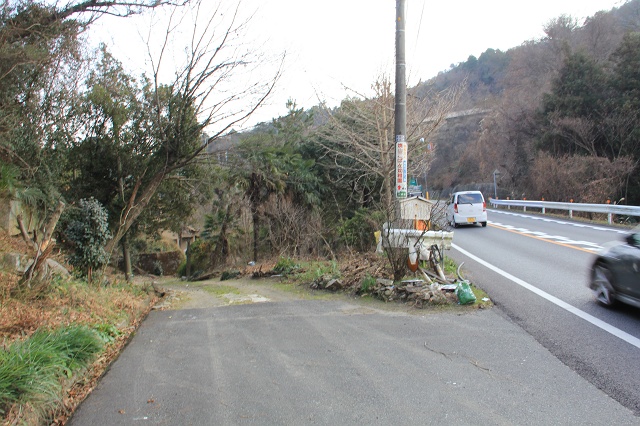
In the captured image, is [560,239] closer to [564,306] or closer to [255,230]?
[564,306]

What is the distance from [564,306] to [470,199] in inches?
615

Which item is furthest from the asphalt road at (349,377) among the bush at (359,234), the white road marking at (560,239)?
the white road marking at (560,239)

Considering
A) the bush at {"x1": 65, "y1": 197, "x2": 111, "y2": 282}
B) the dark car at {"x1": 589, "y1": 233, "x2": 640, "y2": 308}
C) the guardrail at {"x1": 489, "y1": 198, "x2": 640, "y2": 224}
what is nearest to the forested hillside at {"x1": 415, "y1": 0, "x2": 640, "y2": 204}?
the guardrail at {"x1": 489, "y1": 198, "x2": 640, "y2": 224}

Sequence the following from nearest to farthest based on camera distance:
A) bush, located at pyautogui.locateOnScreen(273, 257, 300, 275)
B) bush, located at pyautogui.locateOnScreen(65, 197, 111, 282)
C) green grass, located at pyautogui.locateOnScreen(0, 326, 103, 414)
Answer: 1. green grass, located at pyautogui.locateOnScreen(0, 326, 103, 414)
2. bush, located at pyautogui.locateOnScreen(65, 197, 111, 282)
3. bush, located at pyautogui.locateOnScreen(273, 257, 300, 275)

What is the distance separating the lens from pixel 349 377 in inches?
185

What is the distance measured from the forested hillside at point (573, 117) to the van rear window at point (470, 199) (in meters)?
4.84

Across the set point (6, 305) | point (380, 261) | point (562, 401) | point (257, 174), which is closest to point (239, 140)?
point (257, 174)

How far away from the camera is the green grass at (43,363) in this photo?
12.7 ft

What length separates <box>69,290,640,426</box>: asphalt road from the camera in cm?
389

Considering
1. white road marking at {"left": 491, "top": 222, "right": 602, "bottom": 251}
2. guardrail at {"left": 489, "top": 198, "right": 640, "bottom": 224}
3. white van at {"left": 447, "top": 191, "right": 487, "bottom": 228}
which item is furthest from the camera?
white van at {"left": 447, "top": 191, "right": 487, "bottom": 228}

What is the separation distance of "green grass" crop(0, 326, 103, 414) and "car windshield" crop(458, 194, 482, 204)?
1920 centimetres

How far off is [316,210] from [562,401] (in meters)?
16.5

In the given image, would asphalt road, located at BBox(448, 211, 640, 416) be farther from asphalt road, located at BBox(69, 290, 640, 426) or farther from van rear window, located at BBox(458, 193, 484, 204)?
van rear window, located at BBox(458, 193, 484, 204)

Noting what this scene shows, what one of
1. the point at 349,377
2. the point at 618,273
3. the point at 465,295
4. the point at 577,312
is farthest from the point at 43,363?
the point at 618,273
